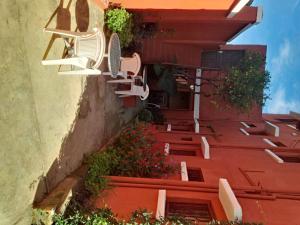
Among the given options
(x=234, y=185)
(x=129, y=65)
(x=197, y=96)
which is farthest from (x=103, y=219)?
(x=197, y=96)

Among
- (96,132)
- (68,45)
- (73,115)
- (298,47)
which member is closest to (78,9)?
(68,45)

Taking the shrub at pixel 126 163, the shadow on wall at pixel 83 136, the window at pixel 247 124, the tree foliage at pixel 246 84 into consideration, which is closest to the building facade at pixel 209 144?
the window at pixel 247 124

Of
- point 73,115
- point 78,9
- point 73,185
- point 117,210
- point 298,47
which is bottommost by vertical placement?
point 117,210

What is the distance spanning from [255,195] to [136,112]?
831 cm

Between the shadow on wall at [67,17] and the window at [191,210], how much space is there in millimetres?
3728

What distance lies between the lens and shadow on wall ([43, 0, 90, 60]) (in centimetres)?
531

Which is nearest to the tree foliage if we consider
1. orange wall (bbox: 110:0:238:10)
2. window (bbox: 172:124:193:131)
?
window (bbox: 172:124:193:131)

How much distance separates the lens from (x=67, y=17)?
6.01 meters

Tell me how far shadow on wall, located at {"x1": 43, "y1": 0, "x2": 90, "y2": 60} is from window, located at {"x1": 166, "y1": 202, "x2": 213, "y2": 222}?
3.73 m

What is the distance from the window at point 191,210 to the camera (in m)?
6.23

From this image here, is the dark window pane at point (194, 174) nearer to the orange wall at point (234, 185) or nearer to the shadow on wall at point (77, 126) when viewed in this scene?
the orange wall at point (234, 185)

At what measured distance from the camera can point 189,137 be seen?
41.2 ft

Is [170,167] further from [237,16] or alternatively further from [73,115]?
[237,16]

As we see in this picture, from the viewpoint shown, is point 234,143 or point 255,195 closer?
point 255,195
